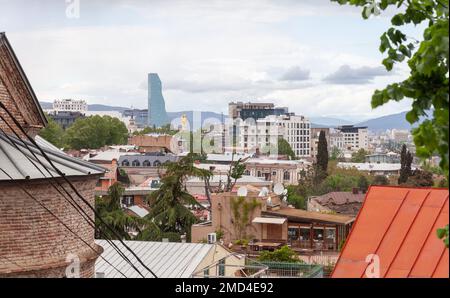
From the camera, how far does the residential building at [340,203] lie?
42.3 metres

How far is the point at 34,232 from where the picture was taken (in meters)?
10.7

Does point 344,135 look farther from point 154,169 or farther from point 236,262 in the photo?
point 236,262

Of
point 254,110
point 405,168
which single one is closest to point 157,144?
point 254,110

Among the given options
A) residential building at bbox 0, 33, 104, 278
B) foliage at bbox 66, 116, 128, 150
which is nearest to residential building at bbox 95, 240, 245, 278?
residential building at bbox 0, 33, 104, 278

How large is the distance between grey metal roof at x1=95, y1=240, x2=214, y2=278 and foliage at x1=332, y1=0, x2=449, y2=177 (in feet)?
36.3

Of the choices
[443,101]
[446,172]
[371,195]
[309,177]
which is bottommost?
[309,177]

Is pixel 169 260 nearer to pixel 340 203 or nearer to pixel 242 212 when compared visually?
pixel 242 212

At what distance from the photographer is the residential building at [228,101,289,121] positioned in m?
107

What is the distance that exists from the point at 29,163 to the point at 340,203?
34204 mm

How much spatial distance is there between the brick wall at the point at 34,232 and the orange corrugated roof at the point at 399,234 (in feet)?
17.3

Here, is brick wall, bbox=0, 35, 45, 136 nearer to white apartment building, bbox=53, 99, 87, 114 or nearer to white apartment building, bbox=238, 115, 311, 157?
white apartment building, bbox=238, 115, 311, 157

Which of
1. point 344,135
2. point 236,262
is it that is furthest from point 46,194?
point 344,135

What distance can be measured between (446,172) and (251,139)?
254 feet
